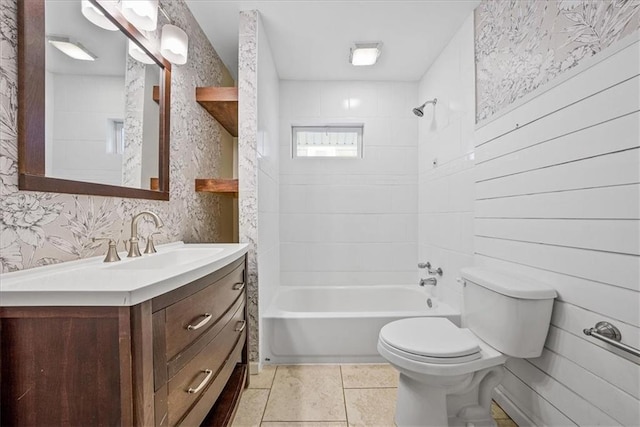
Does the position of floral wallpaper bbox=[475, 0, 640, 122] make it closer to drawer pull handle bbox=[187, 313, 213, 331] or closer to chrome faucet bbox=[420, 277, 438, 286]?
chrome faucet bbox=[420, 277, 438, 286]

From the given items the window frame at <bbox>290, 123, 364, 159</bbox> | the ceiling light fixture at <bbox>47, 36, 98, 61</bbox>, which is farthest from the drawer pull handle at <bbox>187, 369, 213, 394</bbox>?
the window frame at <bbox>290, 123, 364, 159</bbox>

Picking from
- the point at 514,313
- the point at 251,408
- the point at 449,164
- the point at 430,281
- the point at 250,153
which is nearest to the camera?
the point at 514,313

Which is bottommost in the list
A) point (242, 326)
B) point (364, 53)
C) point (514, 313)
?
point (242, 326)

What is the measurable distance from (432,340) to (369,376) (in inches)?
27.6

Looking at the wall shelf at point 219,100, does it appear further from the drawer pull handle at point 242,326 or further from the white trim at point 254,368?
the white trim at point 254,368

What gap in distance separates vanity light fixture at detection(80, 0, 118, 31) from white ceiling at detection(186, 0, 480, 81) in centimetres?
80

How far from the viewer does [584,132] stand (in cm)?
102

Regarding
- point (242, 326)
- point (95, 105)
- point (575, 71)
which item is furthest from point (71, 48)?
point (575, 71)

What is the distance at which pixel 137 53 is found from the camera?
52.0 inches

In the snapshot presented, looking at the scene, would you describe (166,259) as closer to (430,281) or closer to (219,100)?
(219,100)

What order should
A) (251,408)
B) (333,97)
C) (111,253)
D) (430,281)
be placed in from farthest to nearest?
1. (333,97)
2. (430,281)
3. (251,408)
4. (111,253)

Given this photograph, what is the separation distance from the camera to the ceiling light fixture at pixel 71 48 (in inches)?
36.4

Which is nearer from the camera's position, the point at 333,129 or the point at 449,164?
the point at 449,164

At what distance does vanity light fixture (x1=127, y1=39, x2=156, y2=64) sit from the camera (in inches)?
50.5
